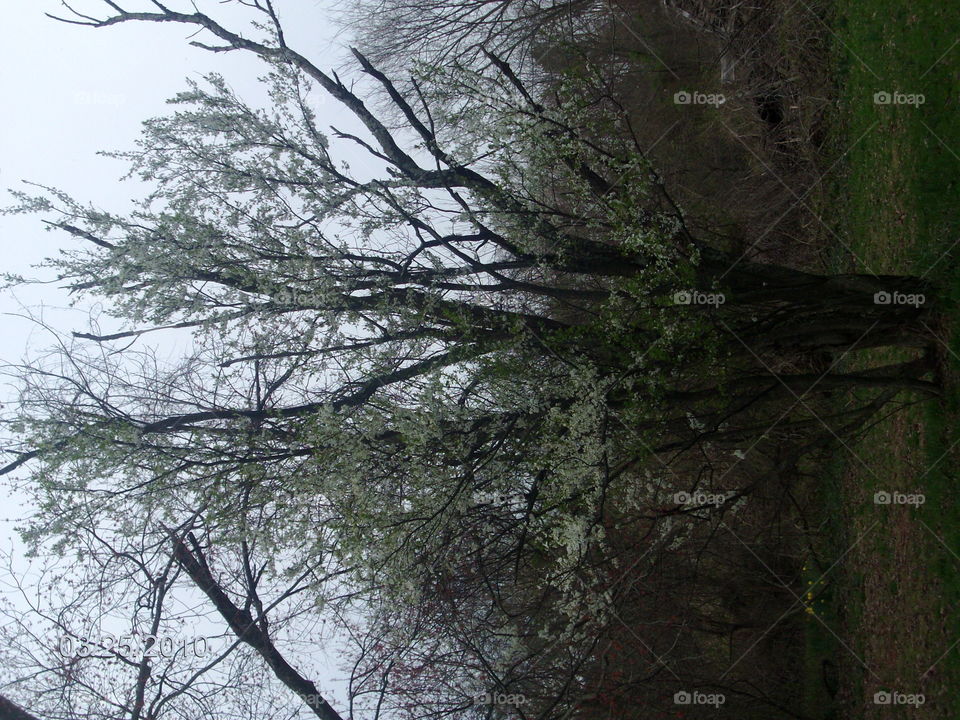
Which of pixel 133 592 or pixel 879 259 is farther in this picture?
pixel 879 259

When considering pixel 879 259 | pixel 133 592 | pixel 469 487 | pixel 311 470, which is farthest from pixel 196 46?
pixel 879 259

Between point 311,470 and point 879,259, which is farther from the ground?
point 879,259

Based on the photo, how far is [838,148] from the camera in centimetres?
944

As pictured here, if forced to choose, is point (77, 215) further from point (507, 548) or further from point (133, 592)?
point (507, 548)

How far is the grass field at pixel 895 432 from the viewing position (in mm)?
7125

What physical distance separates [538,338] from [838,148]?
19.9ft

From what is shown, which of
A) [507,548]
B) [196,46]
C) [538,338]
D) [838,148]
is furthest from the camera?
[838,148]

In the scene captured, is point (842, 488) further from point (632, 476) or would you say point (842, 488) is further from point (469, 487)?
point (469, 487)

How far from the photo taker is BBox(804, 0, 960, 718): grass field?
7125 millimetres

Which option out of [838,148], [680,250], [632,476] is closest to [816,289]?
[680,250]

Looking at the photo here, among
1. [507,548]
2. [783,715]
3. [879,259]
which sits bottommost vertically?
[783,715]

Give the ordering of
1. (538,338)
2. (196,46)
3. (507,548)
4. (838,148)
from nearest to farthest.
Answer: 1. (538,338)
2. (196,46)
3. (507,548)
4. (838,148)

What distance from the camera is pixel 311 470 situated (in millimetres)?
6203

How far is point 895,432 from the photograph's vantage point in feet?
26.8
